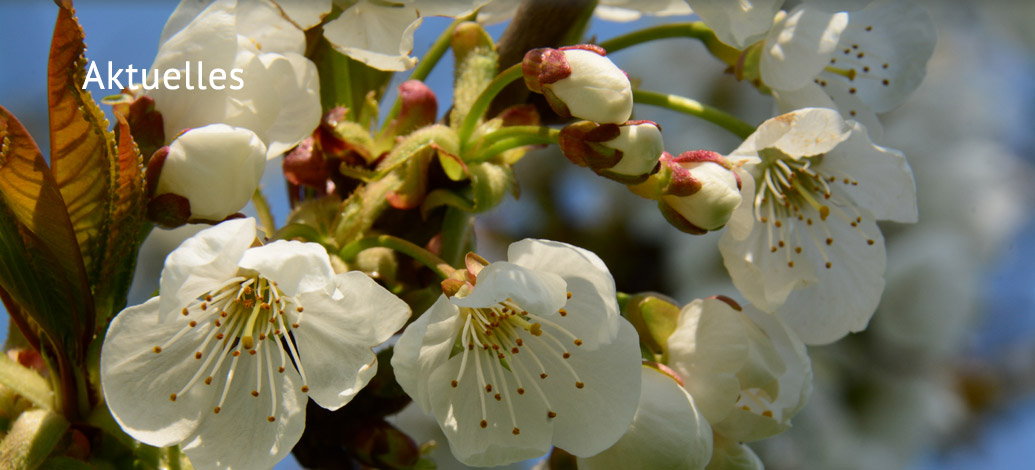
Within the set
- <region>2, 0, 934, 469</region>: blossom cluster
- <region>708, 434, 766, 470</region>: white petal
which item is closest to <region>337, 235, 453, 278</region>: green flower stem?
<region>2, 0, 934, 469</region>: blossom cluster

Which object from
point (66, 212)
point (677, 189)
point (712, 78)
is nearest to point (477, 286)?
point (677, 189)

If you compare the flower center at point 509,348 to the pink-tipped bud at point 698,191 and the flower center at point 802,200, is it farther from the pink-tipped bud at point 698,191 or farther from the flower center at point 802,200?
the flower center at point 802,200

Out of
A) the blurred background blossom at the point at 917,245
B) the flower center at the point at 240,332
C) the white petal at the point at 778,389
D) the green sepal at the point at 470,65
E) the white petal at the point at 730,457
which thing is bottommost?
the blurred background blossom at the point at 917,245

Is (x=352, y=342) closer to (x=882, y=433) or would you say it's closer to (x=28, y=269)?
(x=28, y=269)

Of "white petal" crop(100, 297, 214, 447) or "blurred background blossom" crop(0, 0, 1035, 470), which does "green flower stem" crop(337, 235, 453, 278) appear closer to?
"white petal" crop(100, 297, 214, 447)


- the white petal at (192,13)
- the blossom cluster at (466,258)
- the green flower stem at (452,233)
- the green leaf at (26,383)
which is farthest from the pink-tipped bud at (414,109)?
the green leaf at (26,383)

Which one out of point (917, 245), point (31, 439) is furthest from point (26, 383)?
point (917, 245)
